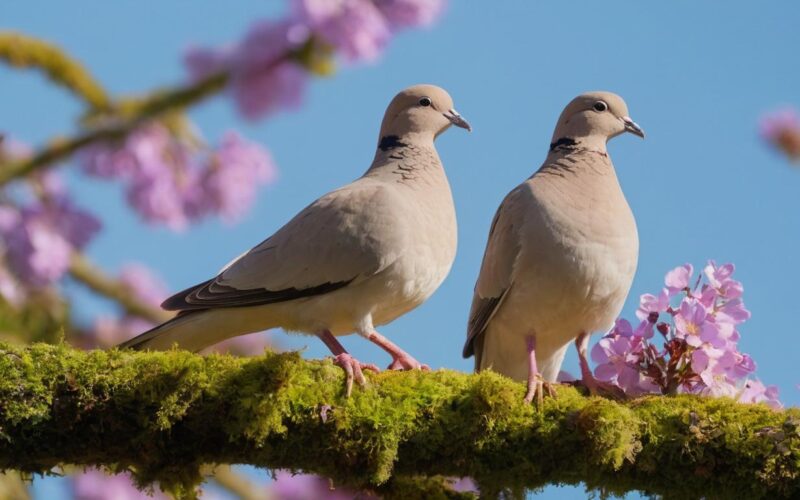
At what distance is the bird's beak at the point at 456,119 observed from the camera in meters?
6.38

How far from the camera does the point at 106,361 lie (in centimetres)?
430

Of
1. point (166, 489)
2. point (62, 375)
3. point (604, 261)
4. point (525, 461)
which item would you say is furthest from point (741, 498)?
point (62, 375)

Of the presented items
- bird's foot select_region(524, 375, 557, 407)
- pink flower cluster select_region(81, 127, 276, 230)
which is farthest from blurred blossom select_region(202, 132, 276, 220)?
bird's foot select_region(524, 375, 557, 407)

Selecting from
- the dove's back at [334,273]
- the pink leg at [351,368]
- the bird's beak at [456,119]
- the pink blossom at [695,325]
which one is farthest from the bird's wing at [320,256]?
the pink blossom at [695,325]

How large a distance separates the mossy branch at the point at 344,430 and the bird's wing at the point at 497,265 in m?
1.37

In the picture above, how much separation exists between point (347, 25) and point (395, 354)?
163cm

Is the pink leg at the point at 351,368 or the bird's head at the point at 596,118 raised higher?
the bird's head at the point at 596,118

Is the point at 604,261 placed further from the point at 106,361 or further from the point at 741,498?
the point at 106,361

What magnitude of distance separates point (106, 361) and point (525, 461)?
150 cm

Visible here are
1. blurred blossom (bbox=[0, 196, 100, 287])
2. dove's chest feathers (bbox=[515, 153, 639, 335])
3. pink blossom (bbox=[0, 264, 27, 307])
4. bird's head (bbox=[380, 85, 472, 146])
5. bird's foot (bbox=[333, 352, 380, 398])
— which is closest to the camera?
bird's foot (bbox=[333, 352, 380, 398])

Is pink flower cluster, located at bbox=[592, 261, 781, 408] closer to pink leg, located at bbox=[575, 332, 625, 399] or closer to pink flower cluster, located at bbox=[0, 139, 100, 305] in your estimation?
pink leg, located at bbox=[575, 332, 625, 399]

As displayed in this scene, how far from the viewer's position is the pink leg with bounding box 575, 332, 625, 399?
5.16 metres

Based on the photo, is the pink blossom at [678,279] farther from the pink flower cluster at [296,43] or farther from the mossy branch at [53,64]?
the mossy branch at [53,64]

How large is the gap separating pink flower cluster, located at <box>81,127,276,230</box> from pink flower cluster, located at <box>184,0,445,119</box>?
41.9 inches
